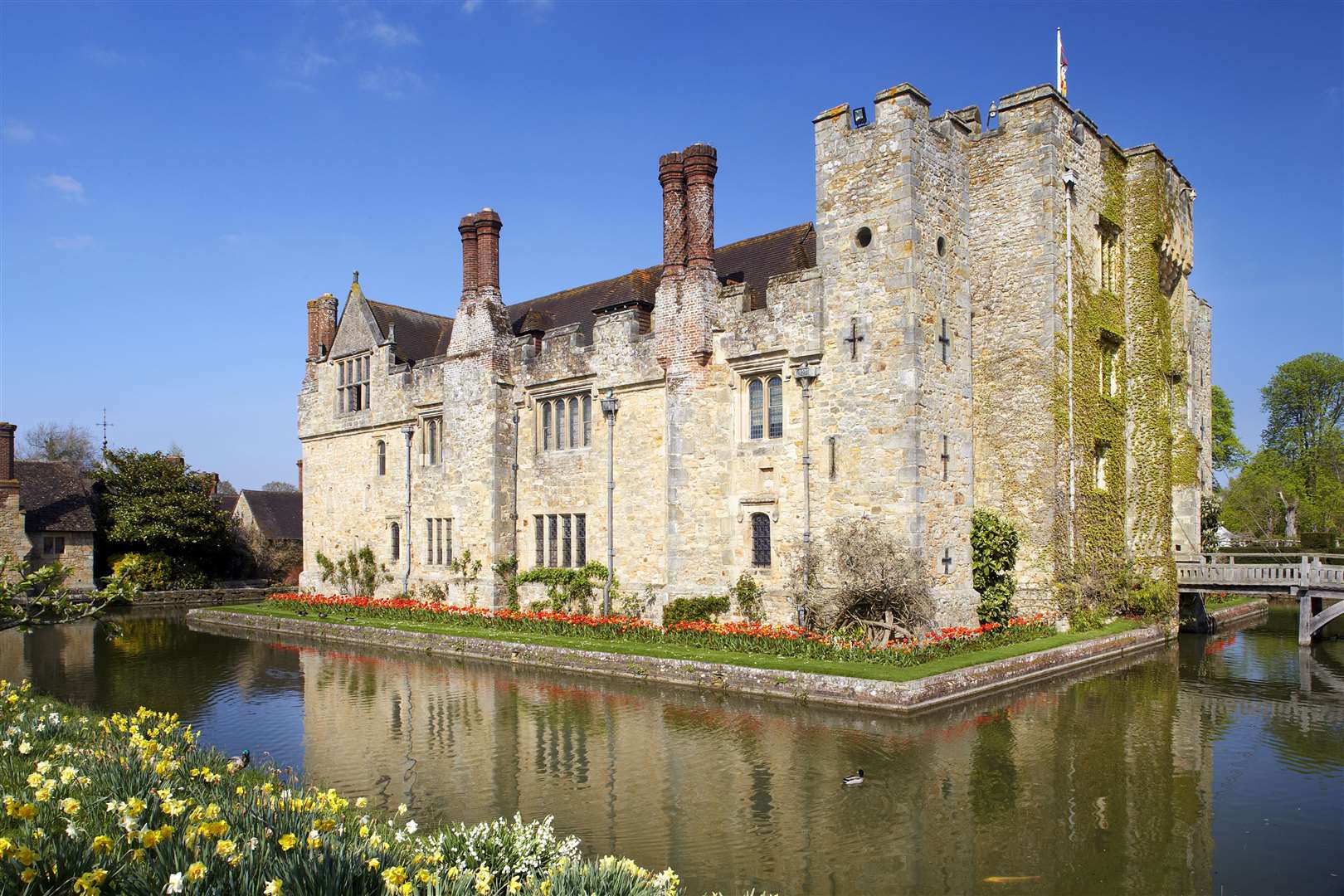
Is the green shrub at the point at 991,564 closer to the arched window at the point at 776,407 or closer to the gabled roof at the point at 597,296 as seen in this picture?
the arched window at the point at 776,407

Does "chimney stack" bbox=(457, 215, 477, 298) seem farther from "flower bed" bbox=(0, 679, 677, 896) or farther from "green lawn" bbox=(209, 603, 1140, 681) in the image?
A: "flower bed" bbox=(0, 679, 677, 896)

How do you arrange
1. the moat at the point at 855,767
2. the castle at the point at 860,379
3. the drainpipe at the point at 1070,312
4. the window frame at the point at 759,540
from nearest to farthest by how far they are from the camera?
1. the moat at the point at 855,767
2. the castle at the point at 860,379
3. the window frame at the point at 759,540
4. the drainpipe at the point at 1070,312

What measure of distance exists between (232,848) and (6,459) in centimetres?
4417

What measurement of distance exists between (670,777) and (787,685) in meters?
5.02

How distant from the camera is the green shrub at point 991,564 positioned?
21609mm

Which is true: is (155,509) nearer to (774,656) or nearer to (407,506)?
(407,506)

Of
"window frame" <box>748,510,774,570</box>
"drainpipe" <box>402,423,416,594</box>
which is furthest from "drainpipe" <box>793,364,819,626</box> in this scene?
"drainpipe" <box>402,423,416,594</box>

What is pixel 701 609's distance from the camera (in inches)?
881

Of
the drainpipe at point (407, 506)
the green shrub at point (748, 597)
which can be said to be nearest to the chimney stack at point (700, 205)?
the green shrub at point (748, 597)

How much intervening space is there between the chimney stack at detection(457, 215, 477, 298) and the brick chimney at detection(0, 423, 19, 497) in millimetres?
25669

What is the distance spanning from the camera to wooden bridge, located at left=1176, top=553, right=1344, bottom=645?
74.8 feet

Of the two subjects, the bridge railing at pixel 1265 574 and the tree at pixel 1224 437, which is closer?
the bridge railing at pixel 1265 574

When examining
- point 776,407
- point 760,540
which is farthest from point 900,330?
point 760,540

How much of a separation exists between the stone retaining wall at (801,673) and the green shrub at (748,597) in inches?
150
